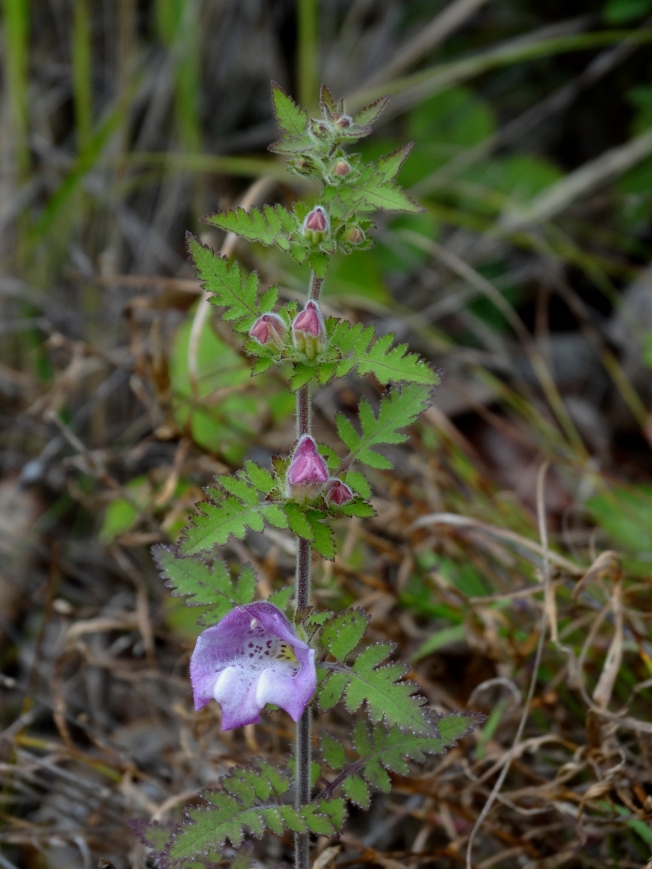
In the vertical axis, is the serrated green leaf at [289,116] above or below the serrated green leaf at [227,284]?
above

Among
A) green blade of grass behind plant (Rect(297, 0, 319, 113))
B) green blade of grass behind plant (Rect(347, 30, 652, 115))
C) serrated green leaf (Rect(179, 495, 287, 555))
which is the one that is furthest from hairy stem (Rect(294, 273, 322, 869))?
green blade of grass behind plant (Rect(297, 0, 319, 113))

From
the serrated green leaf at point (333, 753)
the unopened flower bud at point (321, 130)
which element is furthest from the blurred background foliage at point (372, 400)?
the unopened flower bud at point (321, 130)

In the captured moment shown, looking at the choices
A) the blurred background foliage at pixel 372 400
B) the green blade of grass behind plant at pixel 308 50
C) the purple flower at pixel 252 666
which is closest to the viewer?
the purple flower at pixel 252 666

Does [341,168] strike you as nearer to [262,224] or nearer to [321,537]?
[262,224]

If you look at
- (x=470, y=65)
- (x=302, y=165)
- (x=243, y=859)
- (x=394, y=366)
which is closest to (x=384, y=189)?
(x=302, y=165)

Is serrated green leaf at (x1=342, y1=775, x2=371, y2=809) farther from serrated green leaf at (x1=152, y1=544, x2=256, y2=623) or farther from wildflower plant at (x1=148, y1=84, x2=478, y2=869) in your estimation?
serrated green leaf at (x1=152, y1=544, x2=256, y2=623)

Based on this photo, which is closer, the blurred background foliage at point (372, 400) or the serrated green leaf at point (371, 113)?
the serrated green leaf at point (371, 113)

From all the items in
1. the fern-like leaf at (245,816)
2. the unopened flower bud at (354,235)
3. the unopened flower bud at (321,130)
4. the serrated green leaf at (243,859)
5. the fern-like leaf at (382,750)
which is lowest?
the serrated green leaf at (243,859)

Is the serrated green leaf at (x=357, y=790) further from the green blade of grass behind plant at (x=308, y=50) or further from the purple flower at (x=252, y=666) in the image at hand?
the green blade of grass behind plant at (x=308, y=50)
